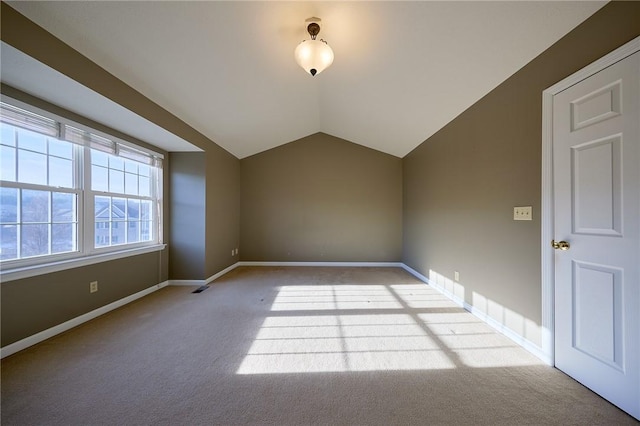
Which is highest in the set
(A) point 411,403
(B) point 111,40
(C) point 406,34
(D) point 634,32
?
(C) point 406,34

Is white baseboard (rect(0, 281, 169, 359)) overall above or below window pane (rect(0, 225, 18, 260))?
below

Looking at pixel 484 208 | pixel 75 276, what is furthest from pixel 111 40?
pixel 484 208

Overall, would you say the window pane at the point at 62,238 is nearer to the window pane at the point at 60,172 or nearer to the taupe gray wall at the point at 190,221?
the window pane at the point at 60,172

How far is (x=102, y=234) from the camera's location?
9.92 ft

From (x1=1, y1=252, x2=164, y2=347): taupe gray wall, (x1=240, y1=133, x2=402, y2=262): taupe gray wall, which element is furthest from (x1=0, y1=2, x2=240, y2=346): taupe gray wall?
(x1=240, y1=133, x2=402, y2=262): taupe gray wall

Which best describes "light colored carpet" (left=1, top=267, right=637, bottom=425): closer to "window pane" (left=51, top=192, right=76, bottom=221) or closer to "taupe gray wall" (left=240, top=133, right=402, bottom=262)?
"window pane" (left=51, top=192, right=76, bottom=221)

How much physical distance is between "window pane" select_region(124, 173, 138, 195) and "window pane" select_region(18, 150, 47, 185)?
968mm

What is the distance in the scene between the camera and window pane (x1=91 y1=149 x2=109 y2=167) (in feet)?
9.54

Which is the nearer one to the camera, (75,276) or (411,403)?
(411,403)

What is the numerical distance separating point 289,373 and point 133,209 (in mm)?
3149

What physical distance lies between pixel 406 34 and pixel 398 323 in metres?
2.74

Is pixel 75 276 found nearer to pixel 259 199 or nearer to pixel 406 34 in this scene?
pixel 259 199

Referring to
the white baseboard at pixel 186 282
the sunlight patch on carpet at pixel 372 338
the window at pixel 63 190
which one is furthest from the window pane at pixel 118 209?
the sunlight patch on carpet at pixel 372 338

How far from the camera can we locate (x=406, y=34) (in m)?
2.16
